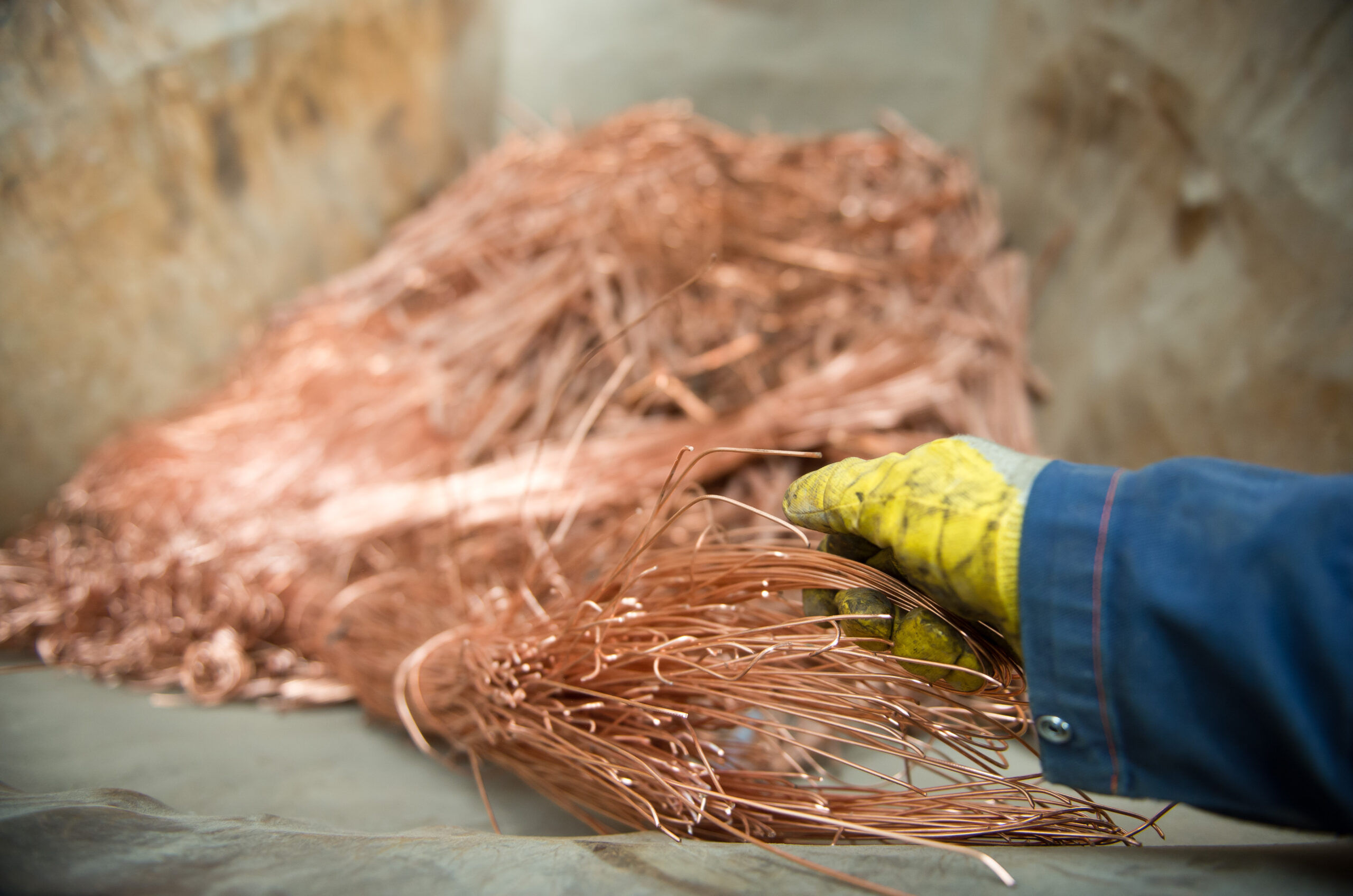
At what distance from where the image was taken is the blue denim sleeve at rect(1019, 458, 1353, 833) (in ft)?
1.45

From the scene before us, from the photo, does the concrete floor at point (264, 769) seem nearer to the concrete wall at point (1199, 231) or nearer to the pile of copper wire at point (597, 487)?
the pile of copper wire at point (597, 487)

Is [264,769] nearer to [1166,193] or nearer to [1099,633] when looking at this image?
[1099,633]

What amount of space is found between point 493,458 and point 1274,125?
5.50 ft

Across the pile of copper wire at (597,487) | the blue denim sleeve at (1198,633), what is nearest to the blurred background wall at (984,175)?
the pile of copper wire at (597,487)

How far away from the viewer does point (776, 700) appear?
756 millimetres

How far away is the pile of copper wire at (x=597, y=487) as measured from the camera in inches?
30.1

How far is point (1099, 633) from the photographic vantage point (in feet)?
1.64

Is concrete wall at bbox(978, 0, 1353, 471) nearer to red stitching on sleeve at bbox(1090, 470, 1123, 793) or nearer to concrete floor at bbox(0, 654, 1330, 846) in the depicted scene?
concrete floor at bbox(0, 654, 1330, 846)

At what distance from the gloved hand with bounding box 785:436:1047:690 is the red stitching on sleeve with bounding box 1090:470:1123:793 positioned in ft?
0.17

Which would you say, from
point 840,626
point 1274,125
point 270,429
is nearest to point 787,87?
point 1274,125

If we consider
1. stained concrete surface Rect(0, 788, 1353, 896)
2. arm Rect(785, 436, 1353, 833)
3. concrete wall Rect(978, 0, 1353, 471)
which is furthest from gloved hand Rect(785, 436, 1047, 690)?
concrete wall Rect(978, 0, 1353, 471)

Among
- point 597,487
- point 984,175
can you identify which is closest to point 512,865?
point 597,487

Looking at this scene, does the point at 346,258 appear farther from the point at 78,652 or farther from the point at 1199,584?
the point at 1199,584

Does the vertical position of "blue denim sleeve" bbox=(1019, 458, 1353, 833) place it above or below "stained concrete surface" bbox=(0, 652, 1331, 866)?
above
